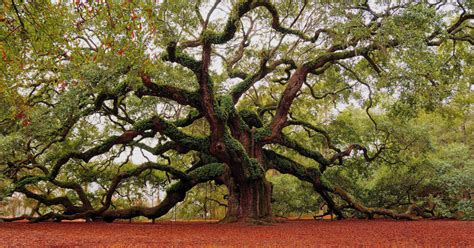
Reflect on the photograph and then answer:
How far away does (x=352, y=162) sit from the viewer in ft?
53.0

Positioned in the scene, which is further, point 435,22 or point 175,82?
point 175,82

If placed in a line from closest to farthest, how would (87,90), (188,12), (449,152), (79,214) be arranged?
1. (87,90)
2. (188,12)
3. (79,214)
4. (449,152)

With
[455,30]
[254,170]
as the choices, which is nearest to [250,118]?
[254,170]

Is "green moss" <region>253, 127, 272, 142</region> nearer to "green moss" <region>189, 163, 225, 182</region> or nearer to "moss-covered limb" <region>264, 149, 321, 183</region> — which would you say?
"moss-covered limb" <region>264, 149, 321, 183</region>

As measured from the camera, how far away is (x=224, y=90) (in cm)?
1395

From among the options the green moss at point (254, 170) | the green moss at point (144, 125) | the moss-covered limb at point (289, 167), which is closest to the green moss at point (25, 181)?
the green moss at point (144, 125)

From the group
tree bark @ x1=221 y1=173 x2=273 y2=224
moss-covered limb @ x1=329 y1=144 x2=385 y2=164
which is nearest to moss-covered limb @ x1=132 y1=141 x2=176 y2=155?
tree bark @ x1=221 y1=173 x2=273 y2=224

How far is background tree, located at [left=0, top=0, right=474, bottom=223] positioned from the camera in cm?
786

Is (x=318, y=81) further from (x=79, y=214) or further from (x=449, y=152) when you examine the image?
(x=79, y=214)

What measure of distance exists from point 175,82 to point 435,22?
6852 mm

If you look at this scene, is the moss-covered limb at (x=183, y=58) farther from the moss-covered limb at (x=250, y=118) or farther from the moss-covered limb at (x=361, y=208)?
the moss-covered limb at (x=361, y=208)

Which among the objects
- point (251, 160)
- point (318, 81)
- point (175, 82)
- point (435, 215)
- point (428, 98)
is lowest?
point (435, 215)

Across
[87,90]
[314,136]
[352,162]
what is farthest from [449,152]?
[87,90]

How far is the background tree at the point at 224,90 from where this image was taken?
786 centimetres
